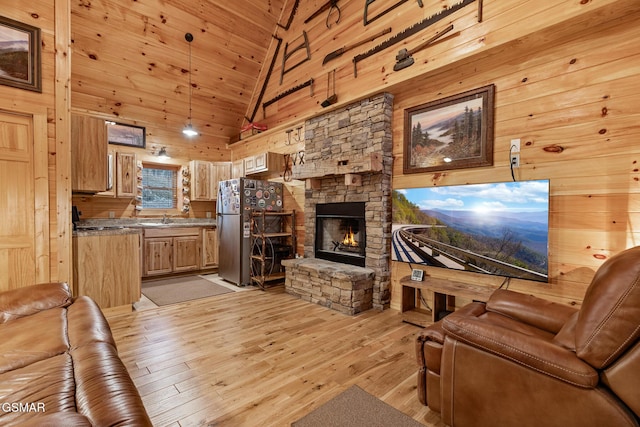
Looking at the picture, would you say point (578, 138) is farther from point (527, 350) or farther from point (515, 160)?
point (527, 350)

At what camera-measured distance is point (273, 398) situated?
195cm

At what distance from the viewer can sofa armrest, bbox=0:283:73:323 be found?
195 cm

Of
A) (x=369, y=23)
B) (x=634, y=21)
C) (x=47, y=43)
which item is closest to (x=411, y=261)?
(x=634, y=21)

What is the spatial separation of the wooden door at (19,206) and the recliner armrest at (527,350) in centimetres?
357

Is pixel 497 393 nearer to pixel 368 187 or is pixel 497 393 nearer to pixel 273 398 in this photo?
pixel 273 398

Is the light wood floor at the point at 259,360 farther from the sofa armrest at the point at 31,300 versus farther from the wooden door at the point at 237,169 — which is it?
the wooden door at the point at 237,169

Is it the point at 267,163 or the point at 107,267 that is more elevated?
the point at 267,163

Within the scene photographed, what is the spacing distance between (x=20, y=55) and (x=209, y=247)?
12.6 ft

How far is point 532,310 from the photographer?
192cm

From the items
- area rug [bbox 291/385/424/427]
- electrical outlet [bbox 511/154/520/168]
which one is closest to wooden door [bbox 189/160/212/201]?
area rug [bbox 291/385/424/427]

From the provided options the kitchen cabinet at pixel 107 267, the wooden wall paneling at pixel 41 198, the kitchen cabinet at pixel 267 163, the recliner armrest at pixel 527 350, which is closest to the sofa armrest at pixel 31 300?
the wooden wall paneling at pixel 41 198

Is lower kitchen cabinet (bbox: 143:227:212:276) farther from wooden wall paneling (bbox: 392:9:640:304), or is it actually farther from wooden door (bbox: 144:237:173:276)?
wooden wall paneling (bbox: 392:9:640:304)

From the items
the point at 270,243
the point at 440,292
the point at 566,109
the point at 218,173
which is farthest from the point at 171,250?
the point at 566,109

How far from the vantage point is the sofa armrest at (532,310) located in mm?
1801
